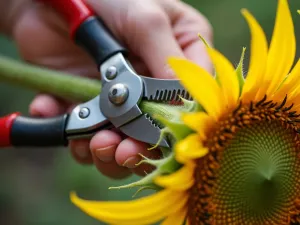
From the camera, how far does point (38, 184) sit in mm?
1822

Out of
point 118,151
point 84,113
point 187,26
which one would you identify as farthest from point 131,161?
point 187,26

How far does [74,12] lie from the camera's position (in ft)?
3.35

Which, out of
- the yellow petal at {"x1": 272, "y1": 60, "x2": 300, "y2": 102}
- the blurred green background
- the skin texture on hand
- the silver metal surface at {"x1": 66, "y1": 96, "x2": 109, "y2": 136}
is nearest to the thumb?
the skin texture on hand

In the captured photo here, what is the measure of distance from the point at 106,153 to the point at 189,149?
0.86 feet

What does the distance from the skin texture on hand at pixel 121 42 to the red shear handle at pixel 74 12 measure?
44mm

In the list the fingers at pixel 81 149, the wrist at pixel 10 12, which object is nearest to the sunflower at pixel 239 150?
the fingers at pixel 81 149

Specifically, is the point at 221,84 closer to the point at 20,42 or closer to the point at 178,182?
the point at 178,182

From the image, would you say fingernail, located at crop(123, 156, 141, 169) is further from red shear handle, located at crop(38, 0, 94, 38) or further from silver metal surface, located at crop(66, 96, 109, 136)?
red shear handle, located at crop(38, 0, 94, 38)

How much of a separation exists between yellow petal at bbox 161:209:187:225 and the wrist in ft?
2.21

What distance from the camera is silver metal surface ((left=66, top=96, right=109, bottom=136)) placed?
37.0 inches

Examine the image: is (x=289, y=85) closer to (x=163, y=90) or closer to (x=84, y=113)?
(x=163, y=90)

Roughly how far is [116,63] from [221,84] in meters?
0.27

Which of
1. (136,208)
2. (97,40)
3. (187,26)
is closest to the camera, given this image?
(136,208)

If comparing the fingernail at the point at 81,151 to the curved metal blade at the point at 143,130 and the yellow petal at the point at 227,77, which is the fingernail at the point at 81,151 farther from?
the yellow petal at the point at 227,77
